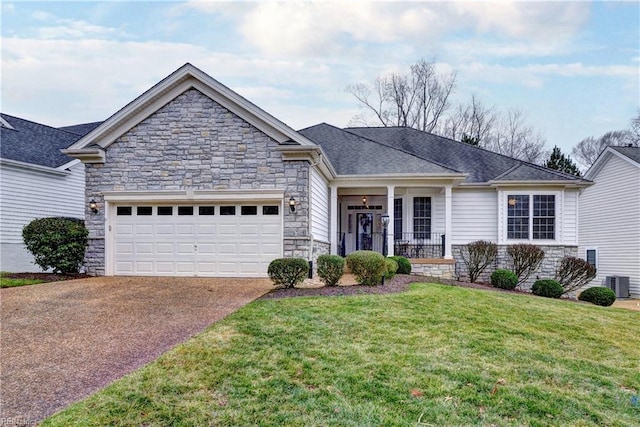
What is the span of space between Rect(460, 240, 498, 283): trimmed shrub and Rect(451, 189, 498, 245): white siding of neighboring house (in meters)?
0.56

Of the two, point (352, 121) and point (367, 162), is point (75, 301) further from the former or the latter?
point (352, 121)

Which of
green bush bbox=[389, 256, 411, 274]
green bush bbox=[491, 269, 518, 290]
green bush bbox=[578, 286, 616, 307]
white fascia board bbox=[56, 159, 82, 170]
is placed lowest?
green bush bbox=[578, 286, 616, 307]

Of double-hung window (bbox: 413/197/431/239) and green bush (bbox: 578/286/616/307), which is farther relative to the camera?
double-hung window (bbox: 413/197/431/239)

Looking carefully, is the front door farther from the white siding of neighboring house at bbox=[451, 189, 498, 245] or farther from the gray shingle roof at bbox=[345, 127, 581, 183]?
the gray shingle roof at bbox=[345, 127, 581, 183]

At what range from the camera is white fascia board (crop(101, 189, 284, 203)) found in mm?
11258

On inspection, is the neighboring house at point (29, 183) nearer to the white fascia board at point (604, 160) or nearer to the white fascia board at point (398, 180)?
the white fascia board at point (398, 180)

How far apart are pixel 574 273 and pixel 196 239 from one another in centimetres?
1183

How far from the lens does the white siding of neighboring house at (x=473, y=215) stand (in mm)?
15156

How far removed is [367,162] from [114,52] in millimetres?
9699

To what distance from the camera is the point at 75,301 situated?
8094mm

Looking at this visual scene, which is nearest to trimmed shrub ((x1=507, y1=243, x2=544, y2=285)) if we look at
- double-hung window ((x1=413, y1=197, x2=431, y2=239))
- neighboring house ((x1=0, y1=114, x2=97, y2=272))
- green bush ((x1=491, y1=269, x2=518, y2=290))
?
green bush ((x1=491, y1=269, x2=518, y2=290))

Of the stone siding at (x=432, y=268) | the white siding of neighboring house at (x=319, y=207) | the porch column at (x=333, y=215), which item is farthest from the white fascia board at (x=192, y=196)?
the stone siding at (x=432, y=268)

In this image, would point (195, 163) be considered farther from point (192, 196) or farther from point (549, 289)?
point (549, 289)

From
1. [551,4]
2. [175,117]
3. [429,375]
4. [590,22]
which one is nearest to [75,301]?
[175,117]
